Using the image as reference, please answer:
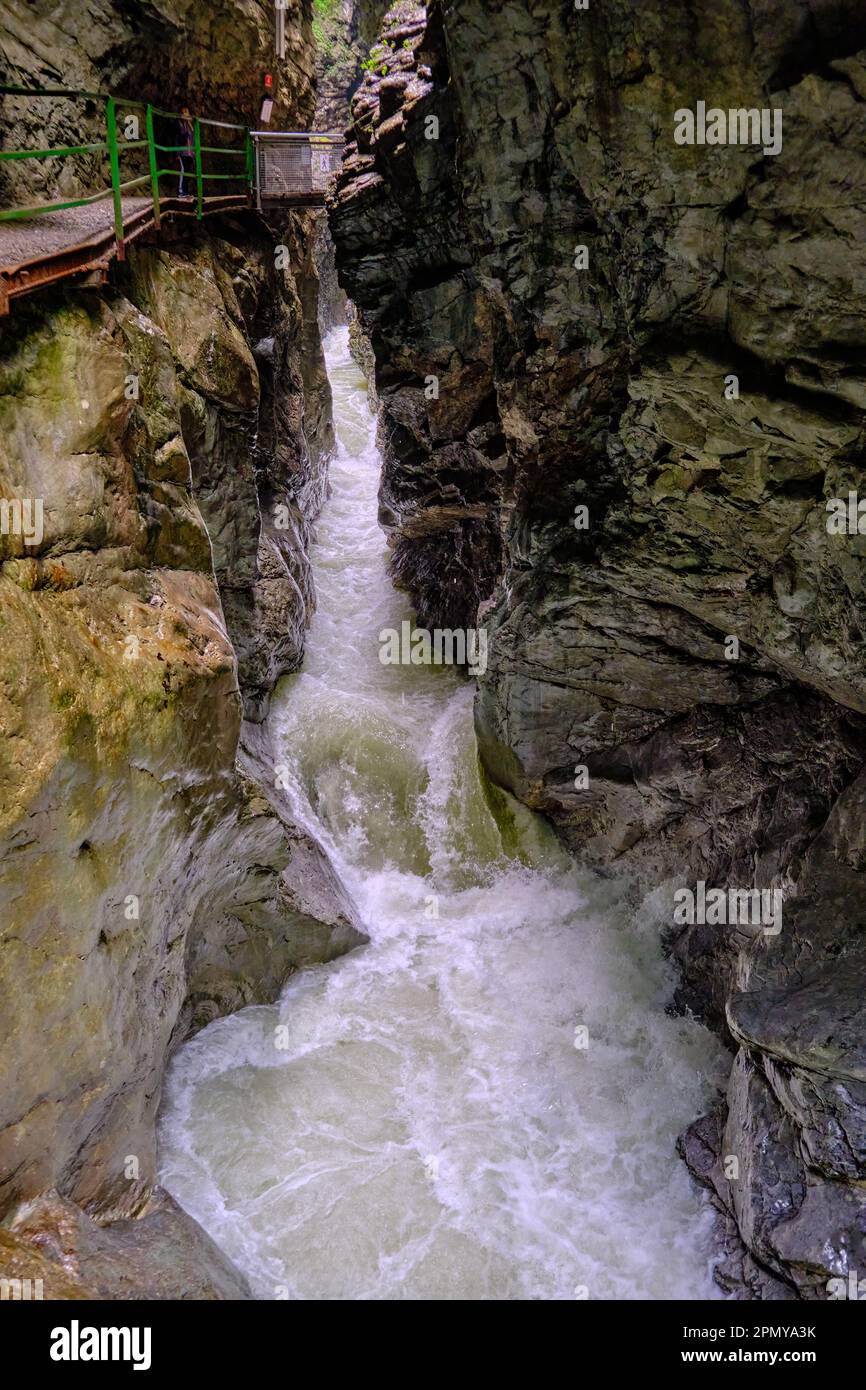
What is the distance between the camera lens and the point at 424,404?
10.5m

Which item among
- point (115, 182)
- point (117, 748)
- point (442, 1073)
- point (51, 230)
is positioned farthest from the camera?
point (442, 1073)

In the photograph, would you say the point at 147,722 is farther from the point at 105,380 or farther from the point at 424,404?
the point at 424,404

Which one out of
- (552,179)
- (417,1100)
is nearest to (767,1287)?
(417,1100)

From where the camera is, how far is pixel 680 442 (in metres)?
6.71

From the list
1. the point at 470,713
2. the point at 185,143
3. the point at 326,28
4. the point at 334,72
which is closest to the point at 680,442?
the point at 470,713

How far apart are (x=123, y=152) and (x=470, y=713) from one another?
7805 millimetres

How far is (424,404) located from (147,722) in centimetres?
673

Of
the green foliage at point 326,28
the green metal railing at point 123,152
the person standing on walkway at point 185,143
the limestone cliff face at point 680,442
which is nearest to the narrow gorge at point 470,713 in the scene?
the limestone cliff face at point 680,442

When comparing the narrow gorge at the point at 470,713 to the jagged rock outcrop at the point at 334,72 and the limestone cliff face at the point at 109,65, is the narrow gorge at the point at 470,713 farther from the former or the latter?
the jagged rock outcrop at the point at 334,72

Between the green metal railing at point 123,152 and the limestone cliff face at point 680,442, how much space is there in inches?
64.4

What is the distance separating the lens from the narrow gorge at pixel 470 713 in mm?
5062

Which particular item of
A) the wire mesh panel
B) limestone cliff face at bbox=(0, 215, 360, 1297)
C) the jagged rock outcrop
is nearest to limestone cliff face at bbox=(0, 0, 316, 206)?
the wire mesh panel

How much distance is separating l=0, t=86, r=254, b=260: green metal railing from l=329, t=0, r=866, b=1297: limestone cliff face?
5.37ft

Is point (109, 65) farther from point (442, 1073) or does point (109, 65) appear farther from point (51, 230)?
point (442, 1073)
